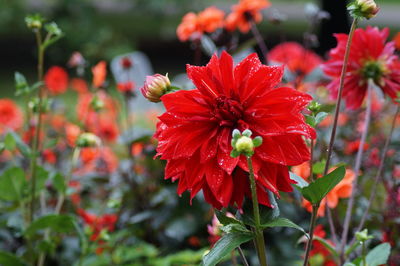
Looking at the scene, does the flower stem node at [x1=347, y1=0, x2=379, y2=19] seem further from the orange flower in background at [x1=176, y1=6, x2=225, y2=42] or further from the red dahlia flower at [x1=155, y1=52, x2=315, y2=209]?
the orange flower in background at [x1=176, y1=6, x2=225, y2=42]

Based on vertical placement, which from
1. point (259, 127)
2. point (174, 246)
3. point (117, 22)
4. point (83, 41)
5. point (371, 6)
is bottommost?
point (174, 246)

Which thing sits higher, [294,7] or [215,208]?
[294,7]

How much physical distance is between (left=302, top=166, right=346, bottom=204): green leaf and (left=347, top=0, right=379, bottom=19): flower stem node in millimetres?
200

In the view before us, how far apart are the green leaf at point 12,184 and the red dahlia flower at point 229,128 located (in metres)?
0.61

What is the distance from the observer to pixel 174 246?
1413 millimetres

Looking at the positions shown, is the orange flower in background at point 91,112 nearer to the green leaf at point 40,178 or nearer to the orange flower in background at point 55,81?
the orange flower in background at point 55,81

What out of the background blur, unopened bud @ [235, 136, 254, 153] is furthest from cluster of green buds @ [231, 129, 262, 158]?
the background blur

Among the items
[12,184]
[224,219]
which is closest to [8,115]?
[12,184]

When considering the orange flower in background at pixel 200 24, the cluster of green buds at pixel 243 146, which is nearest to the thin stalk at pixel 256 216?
the cluster of green buds at pixel 243 146

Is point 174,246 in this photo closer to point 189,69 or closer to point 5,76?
point 189,69

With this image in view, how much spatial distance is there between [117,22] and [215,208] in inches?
461

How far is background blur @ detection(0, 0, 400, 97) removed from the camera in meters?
5.64

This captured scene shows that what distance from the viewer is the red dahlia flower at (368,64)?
92 cm

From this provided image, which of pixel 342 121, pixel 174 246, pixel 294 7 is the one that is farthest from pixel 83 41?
pixel 294 7
